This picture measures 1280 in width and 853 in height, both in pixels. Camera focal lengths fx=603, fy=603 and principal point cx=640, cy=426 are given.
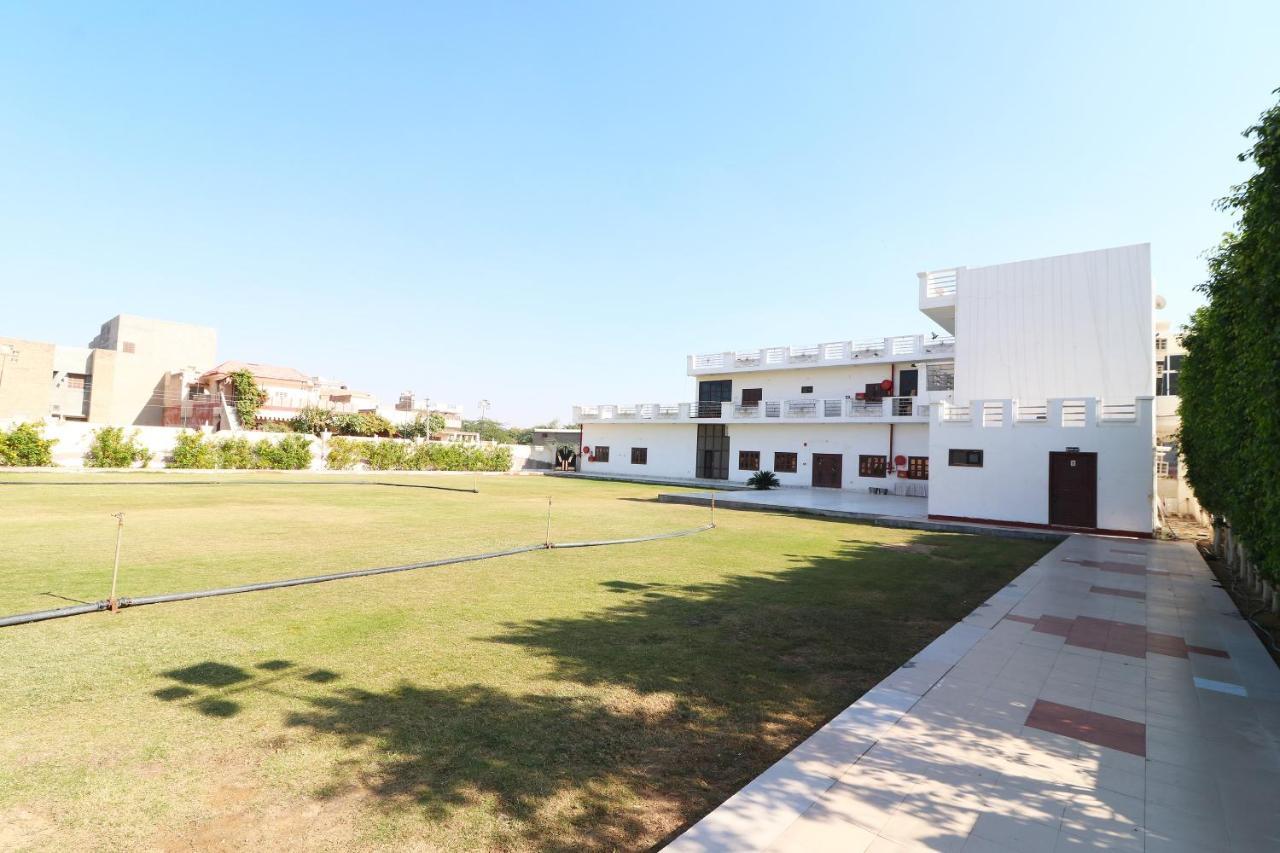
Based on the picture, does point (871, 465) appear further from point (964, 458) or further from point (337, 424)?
point (337, 424)

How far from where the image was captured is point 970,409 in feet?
52.0

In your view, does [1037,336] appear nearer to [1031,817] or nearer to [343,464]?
[1031,817]

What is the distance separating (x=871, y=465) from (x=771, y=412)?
5727mm

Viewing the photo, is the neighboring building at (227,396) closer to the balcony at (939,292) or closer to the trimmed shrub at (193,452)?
the trimmed shrub at (193,452)

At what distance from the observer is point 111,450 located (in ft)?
85.4

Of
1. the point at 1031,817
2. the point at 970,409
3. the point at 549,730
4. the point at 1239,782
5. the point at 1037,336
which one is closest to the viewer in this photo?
the point at 1031,817

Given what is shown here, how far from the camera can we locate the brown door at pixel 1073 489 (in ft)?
46.6

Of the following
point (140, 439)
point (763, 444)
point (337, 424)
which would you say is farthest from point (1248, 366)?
point (337, 424)

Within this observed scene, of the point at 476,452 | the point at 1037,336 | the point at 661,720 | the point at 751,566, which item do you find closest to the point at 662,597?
the point at 751,566

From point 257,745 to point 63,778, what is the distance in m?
0.78

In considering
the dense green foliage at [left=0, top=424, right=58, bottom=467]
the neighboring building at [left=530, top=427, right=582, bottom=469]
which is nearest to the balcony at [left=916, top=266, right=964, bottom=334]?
the neighboring building at [left=530, top=427, right=582, bottom=469]

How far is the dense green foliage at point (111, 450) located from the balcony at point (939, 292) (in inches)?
1287

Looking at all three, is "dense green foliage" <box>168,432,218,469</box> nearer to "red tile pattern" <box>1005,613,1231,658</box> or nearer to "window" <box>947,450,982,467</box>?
"window" <box>947,450,982,467</box>

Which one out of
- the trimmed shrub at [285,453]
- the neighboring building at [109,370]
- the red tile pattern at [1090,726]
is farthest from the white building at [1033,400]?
the neighboring building at [109,370]
